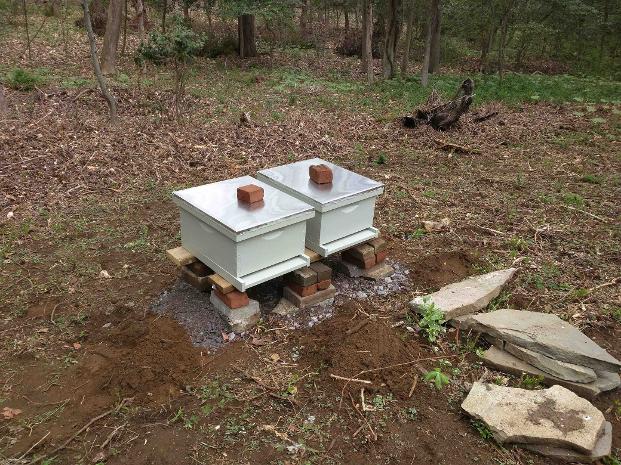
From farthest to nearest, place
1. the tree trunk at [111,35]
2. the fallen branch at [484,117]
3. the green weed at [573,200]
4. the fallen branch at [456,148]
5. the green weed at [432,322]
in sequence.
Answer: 1. the tree trunk at [111,35]
2. the fallen branch at [484,117]
3. the fallen branch at [456,148]
4. the green weed at [573,200]
5. the green weed at [432,322]

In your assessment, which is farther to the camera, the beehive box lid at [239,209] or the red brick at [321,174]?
the red brick at [321,174]

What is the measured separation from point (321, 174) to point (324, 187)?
104mm

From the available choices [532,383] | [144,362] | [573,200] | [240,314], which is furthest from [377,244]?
[573,200]

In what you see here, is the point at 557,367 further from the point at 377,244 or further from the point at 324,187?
the point at 324,187

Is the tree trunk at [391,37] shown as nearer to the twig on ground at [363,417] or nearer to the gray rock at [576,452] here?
the twig on ground at [363,417]

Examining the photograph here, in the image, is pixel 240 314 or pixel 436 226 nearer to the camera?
pixel 240 314

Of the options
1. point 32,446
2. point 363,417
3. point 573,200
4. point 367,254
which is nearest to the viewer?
point 32,446

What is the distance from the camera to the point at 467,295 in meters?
3.95

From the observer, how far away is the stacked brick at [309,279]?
12.3ft

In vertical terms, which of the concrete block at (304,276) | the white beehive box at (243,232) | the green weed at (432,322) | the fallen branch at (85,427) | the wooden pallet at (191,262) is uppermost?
the white beehive box at (243,232)

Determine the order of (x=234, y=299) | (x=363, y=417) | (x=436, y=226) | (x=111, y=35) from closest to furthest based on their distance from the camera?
(x=363, y=417) → (x=234, y=299) → (x=436, y=226) → (x=111, y=35)

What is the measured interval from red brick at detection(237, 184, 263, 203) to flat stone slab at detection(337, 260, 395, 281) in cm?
113

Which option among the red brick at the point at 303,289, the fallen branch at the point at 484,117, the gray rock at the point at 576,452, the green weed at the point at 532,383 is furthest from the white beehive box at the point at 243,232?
the fallen branch at the point at 484,117

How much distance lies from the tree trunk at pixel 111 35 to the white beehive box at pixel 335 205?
8.63m
